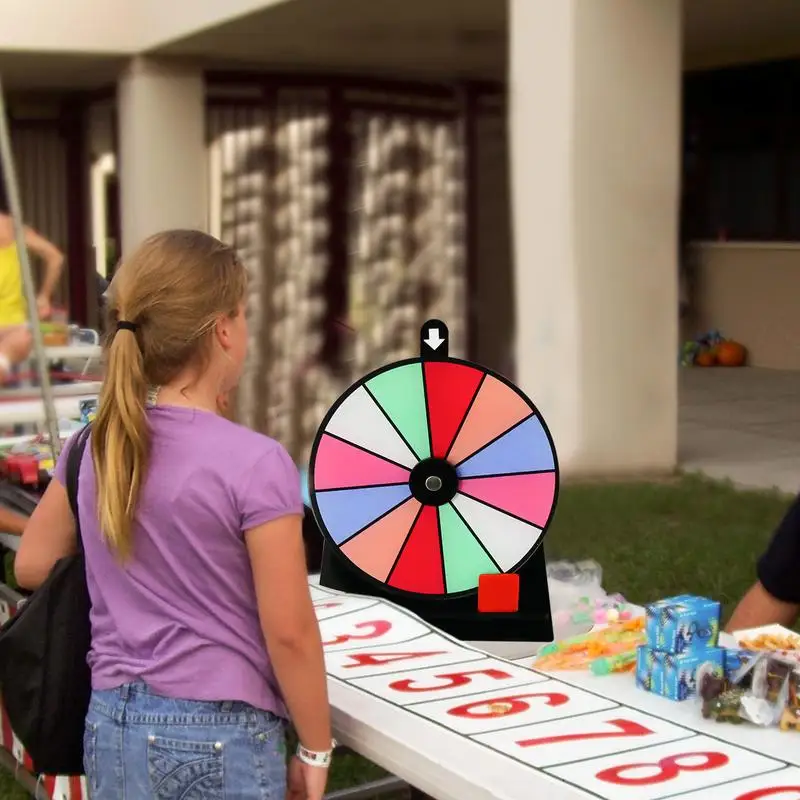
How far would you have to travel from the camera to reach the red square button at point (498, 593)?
2016 millimetres

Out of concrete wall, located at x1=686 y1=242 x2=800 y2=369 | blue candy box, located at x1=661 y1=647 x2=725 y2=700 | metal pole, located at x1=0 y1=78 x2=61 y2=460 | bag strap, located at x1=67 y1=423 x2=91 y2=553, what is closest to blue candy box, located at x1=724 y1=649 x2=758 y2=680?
blue candy box, located at x1=661 y1=647 x2=725 y2=700

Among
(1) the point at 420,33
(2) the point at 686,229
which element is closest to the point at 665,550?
(1) the point at 420,33

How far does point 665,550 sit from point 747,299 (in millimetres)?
5904

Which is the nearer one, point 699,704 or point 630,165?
point 699,704

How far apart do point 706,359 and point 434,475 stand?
846 centimetres

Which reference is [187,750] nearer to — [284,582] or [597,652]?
[284,582]

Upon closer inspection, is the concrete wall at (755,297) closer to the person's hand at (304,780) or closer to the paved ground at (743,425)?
the paved ground at (743,425)

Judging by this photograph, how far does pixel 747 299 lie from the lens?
1022 cm

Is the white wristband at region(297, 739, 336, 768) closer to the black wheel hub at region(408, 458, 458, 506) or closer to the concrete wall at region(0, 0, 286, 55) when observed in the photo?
the black wheel hub at region(408, 458, 458, 506)

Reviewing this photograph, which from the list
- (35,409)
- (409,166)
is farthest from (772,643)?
(409,166)

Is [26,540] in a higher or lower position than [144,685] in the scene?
higher

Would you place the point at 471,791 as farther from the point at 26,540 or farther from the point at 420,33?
the point at 420,33

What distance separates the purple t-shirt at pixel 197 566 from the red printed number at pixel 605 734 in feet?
0.99

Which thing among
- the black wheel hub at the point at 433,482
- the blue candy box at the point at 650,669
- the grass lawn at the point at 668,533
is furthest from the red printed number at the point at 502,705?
the grass lawn at the point at 668,533
